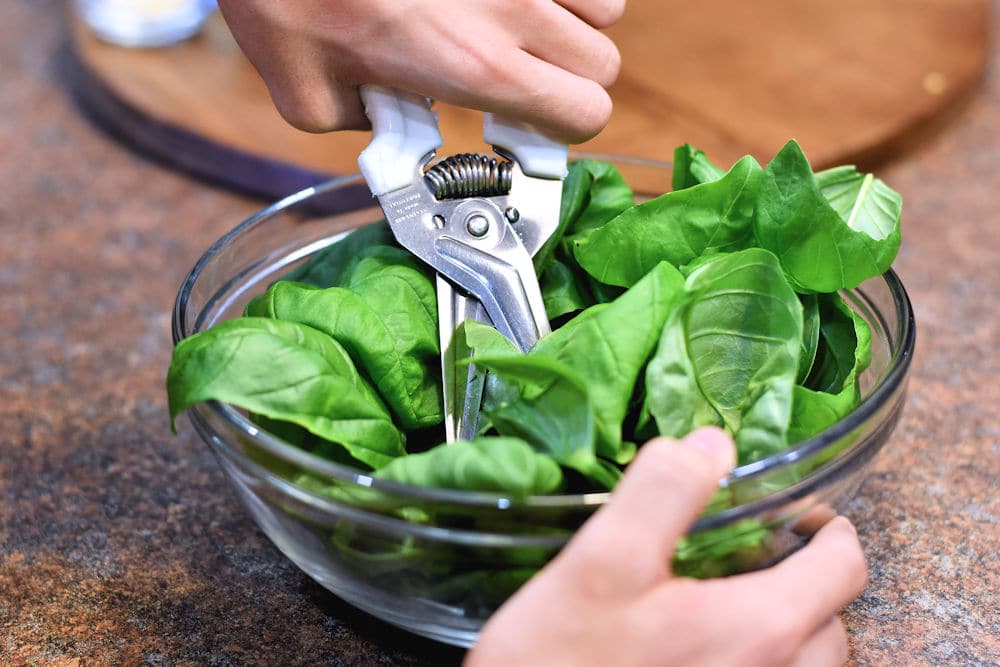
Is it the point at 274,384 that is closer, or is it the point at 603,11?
the point at 274,384

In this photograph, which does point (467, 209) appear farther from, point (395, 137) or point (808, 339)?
point (808, 339)

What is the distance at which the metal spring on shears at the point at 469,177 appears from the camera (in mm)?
627

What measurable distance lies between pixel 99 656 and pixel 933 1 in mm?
1271

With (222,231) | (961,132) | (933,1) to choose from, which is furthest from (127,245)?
(933,1)

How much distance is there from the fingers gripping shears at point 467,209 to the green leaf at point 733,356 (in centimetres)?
10

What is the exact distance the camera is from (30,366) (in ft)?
2.86

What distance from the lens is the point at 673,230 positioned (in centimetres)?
→ 62

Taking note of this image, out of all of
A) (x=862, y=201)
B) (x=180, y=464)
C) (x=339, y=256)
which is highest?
(x=862, y=201)

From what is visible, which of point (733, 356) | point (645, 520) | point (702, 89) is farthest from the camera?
point (702, 89)

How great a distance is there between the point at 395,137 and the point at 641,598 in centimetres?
32

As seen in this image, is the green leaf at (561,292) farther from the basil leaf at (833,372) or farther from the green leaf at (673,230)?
the basil leaf at (833,372)

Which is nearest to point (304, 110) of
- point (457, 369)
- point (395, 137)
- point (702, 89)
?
point (395, 137)

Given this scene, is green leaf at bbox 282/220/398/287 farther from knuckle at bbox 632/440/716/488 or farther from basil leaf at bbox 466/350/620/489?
knuckle at bbox 632/440/716/488

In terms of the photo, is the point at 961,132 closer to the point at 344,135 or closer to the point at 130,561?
the point at 344,135
